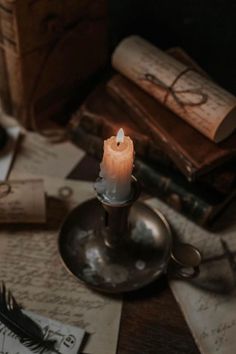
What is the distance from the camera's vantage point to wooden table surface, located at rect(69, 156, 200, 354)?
74cm

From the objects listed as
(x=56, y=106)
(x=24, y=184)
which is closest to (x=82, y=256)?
(x=24, y=184)

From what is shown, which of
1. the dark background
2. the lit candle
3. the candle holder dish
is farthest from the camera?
the dark background

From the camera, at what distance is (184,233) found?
0.87 m

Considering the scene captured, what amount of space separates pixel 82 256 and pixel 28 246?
94 millimetres

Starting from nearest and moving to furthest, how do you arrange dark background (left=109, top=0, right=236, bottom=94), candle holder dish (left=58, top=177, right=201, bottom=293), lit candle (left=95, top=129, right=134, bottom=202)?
lit candle (left=95, top=129, right=134, bottom=202) < candle holder dish (left=58, top=177, right=201, bottom=293) < dark background (left=109, top=0, right=236, bottom=94)

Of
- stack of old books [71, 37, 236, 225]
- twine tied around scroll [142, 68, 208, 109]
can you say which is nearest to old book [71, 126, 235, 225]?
stack of old books [71, 37, 236, 225]

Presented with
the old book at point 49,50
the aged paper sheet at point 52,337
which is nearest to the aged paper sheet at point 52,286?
the aged paper sheet at point 52,337

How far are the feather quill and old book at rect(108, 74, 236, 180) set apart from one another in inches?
13.5

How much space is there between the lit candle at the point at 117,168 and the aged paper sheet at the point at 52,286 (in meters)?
0.19

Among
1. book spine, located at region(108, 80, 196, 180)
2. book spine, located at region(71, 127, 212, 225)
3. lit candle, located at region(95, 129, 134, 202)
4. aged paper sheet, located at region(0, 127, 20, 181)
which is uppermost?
lit candle, located at region(95, 129, 134, 202)

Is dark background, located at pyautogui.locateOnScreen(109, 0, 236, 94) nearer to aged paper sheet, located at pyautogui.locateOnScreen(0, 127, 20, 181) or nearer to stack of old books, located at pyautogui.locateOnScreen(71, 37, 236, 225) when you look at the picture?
stack of old books, located at pyautogui.locateOnScreen(71, 37, 236, 225)

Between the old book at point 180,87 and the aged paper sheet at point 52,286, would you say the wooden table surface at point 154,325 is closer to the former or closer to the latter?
the aged paper sheet at point 52,286

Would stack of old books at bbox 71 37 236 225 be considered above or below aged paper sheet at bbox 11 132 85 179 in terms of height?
above

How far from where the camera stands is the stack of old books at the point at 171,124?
0.84 m
